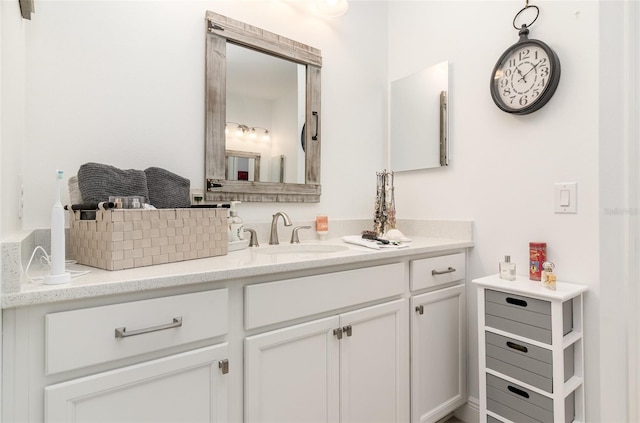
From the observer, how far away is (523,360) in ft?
4.32

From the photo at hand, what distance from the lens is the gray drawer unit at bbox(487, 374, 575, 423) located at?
1263mm

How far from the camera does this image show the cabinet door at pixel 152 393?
0.77 meters

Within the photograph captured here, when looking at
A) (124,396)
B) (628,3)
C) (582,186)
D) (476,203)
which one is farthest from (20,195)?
(628,3)

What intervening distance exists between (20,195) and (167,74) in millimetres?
712

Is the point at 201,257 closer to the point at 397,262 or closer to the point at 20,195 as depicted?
the point at 20,195

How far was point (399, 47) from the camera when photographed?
2.16 m

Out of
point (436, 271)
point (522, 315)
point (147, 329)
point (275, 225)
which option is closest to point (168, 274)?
point (147, 329)

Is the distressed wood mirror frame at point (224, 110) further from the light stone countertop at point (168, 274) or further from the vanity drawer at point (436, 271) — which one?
the vanity drawer at point (436, 271)

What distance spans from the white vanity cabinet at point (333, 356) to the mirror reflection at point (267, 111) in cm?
72

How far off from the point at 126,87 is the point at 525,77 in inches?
67.0

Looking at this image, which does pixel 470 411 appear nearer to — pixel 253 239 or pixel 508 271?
pixel 508 271

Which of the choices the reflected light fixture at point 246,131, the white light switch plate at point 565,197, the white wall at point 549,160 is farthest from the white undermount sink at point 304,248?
the white light switch plate at point 565,197

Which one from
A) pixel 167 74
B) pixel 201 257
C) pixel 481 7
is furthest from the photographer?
pixel 481 7

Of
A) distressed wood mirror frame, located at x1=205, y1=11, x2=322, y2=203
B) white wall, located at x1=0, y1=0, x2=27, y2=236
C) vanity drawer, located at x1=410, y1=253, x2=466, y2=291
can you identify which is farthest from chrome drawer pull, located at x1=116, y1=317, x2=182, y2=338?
vanity drawer, located at x1=410, y1=253, x2=466, y2=291
